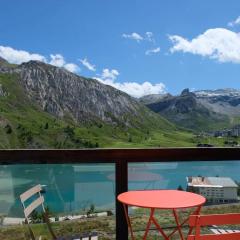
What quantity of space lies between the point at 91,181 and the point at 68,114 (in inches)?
4530

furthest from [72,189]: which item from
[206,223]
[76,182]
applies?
[206,223]

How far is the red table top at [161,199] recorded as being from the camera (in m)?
2.85

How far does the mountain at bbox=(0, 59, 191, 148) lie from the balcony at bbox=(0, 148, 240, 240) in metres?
80.3

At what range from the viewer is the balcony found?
3.54 metres

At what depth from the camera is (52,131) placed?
92.0 meters

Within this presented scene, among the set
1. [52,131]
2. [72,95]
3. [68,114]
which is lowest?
[52,131]

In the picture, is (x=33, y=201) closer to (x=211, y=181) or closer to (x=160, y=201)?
(x=160, y=201)

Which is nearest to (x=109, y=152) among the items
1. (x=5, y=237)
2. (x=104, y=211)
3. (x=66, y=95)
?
(x=104, y=211)

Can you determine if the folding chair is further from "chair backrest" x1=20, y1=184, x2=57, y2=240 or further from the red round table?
the red round table

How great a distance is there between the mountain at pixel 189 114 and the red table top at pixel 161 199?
6606 inches

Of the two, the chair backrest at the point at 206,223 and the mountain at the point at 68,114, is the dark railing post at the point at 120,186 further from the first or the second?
the mountain at the point at 68,114

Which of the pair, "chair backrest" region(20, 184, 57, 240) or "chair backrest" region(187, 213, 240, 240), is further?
"chair backrest" region(20, 184, 57, 240)

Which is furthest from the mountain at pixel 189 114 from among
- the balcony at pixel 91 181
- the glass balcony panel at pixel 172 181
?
the balcony at pixel 91 181

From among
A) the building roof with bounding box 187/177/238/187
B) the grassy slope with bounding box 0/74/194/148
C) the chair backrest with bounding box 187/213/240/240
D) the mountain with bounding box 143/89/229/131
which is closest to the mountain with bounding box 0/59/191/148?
the grassy slope with bounding box 0/74/194/148
